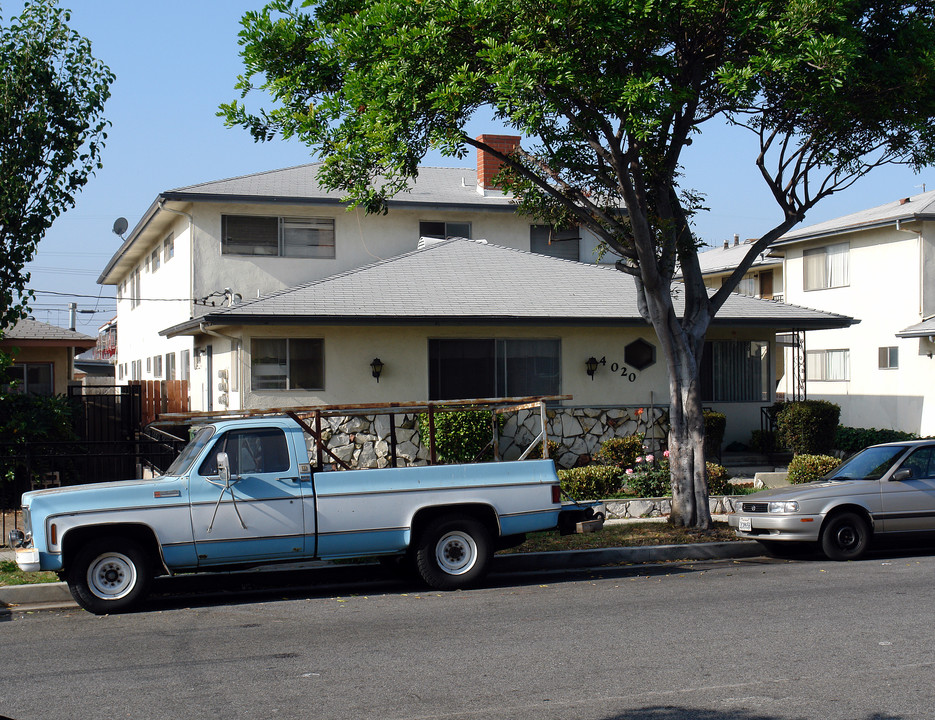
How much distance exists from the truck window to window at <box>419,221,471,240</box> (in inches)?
576

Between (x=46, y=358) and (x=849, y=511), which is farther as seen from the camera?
(x=46, y=358)

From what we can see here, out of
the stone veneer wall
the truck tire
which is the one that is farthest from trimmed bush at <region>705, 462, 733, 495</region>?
the truck tire

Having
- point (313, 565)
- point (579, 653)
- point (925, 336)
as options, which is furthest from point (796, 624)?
point (925, 336)

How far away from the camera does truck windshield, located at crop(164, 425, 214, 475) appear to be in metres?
10.0

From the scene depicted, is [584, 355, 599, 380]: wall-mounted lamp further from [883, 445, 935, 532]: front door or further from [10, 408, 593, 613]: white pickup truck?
[10, 408, 593, 613]: white pickup truck

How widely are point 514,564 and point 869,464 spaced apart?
196 inches

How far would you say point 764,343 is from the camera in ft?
69.9

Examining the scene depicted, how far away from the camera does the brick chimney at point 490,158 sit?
968 inches

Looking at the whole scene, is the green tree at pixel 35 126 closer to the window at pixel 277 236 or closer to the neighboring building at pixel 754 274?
the window at pixel 277 236

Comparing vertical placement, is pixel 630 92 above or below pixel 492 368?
above

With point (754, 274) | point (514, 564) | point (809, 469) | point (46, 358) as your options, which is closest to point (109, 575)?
point (514, 564)

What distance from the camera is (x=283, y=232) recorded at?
899 inches

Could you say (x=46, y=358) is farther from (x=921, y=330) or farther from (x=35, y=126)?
(x=921, y=330)

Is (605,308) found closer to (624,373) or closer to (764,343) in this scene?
(624,373)
